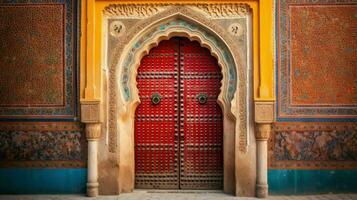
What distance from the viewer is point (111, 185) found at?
754 centimetres

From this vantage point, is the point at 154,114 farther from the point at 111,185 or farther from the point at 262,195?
the point at 262,195

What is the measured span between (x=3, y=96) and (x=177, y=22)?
120 inches

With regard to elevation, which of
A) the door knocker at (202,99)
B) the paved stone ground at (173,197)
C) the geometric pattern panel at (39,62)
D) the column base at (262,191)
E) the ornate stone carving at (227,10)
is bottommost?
the paved stone ground at (173,197)

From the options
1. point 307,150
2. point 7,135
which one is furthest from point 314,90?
point 7,135

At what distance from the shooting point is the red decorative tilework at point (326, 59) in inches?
296

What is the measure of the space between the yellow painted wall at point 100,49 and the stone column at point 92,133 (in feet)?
0.41

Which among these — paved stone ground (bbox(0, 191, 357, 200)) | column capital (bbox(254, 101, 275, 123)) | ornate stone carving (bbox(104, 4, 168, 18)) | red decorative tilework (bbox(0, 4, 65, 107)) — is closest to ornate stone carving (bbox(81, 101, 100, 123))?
red decorative tilework (bbox(0, 4, 65, 107))

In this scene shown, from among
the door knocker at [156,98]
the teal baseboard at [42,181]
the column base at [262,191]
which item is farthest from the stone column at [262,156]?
the teal baseboard at [42,181]

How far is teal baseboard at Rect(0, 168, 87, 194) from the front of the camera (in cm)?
761

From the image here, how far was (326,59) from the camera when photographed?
24.7ft

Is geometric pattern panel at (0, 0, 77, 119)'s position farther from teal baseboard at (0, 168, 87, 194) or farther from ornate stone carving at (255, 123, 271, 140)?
ornate stone carving at (255, 123, 271, 140)

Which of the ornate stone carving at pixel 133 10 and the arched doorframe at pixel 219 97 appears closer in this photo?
the arched doorframe at pixel 219 97

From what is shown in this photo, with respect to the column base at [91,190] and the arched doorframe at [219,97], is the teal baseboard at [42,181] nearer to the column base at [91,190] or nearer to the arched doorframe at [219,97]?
the column base at [91,190]

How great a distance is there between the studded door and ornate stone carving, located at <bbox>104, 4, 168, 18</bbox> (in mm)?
817
